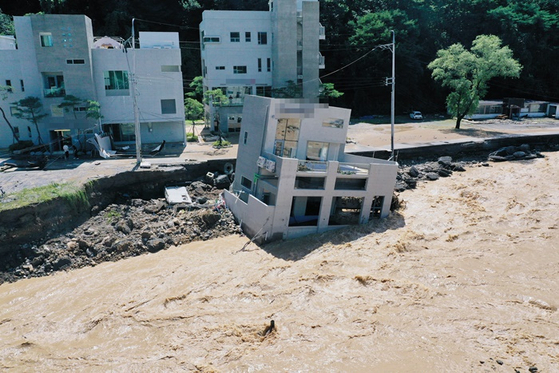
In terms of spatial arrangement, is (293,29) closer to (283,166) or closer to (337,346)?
(283,166)

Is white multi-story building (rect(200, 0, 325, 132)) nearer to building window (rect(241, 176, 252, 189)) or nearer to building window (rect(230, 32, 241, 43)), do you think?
building window (rect(230, 32, 241, 43))

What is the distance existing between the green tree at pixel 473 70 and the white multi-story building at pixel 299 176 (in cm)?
2637

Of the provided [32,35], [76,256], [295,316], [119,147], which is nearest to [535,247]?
[295,316]

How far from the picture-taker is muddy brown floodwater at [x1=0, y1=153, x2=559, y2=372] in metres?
13.1

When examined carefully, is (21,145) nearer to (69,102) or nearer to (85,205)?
(69,102)

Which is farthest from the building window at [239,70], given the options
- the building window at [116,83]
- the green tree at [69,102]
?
the green tree at [69,102]

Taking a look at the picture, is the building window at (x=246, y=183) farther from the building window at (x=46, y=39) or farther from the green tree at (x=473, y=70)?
the green tree at (x=473, y=70)

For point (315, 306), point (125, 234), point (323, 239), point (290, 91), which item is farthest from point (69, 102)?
point (315, 306)

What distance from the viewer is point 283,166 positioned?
20969mm

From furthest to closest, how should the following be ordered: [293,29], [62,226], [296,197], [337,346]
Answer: [293,29]
[296,197]
[62,226]
[337,346]

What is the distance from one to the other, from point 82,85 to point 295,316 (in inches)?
1076

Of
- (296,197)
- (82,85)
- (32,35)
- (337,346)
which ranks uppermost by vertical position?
(32,35)

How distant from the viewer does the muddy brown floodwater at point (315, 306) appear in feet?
43.1

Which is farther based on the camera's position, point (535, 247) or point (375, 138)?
point (375, 138)
